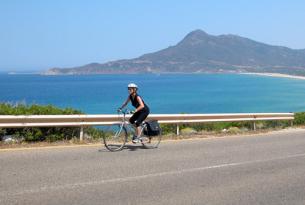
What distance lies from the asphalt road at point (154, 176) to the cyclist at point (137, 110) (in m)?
0.58

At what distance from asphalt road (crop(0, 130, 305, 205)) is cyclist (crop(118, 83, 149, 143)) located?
0.58 metres

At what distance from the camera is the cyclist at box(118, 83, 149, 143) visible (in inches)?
484

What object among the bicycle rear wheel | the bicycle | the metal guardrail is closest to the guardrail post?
the metal guardrail

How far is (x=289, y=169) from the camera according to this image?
10562 mm

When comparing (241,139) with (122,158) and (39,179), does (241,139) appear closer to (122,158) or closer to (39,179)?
(122,158)

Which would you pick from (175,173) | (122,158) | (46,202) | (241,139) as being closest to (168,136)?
(241,139)

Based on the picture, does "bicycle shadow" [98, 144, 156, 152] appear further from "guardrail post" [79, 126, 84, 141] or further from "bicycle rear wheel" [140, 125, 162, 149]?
"guardrail post" [79, 126, 84, 141]

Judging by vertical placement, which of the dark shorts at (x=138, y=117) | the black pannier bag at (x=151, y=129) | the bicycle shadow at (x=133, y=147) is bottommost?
the bicycle shadow at (x=133, y=147)

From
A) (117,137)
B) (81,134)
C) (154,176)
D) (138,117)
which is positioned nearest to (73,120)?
(81,134)

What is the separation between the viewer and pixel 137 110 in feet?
40.6

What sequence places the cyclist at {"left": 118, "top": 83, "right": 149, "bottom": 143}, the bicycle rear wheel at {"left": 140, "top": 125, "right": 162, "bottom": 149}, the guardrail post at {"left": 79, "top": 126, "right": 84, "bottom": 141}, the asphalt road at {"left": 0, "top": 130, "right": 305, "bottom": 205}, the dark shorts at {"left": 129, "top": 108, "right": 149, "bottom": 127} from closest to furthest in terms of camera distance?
the asphalt road at {"left": 0, "top": 130, "right": 305, "bottom": 205}, the cyclist at {"left": 118, "top": 83, "right": 149, "bottom": 143}, the dark shorts at {"left": 129, "top": 108, "right": 149, "bottom": 127}, the bicycle rear wheel at {"left": 140, "top": 125, "right": 162, "bottom": 149}, the guardrail post at {"left": 79, "top": 126, "right": 84, "bottom": 141}

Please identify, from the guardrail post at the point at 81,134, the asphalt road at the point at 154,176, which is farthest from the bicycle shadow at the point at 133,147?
the guardrail post at the point at 81,134

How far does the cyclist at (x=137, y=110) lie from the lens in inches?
484

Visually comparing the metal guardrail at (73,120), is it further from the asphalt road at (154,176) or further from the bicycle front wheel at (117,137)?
the bicycle front wheel at (117,137)
